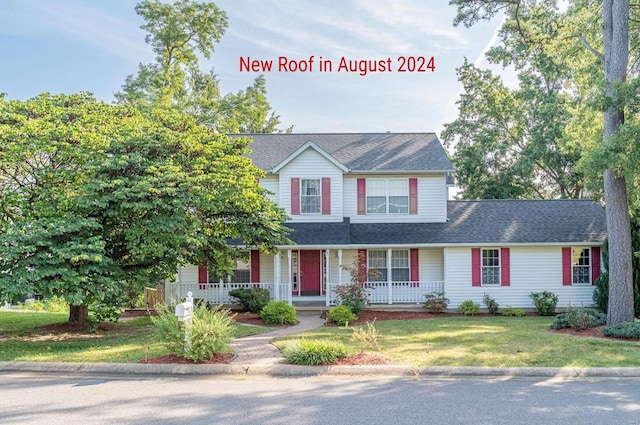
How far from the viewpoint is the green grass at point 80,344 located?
380 inches

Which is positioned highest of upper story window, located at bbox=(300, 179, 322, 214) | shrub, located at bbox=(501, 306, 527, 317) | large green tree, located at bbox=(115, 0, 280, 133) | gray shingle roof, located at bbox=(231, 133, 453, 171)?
large green tree, located at bbox=(115, 0, 280, 133)

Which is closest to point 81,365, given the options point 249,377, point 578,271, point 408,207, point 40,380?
point 40,380

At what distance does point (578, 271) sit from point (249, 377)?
15.5 meters

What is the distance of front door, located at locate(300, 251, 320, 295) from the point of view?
20344mm

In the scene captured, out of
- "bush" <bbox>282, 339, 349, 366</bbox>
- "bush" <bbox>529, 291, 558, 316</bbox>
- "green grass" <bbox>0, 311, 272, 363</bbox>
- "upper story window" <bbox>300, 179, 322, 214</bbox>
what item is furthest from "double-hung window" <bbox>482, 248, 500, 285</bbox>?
"bush" <bbox>282, 339, 349, 366</bbox>

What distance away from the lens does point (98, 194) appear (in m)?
11.3

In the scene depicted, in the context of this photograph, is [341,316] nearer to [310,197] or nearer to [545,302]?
[310,197]

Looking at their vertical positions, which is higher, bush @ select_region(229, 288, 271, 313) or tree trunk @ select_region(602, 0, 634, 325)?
tree trunk @ select_region(602, 0, 634, 325)

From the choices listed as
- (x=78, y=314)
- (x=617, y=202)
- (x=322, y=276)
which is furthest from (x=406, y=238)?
(x=78, y=314)

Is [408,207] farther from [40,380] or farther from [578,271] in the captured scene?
[40,380]

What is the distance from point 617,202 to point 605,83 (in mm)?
3268

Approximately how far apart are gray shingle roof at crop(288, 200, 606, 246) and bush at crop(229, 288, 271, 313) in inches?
95.5

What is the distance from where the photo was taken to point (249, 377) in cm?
849

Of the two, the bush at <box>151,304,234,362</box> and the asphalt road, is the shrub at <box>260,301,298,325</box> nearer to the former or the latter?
the bush at <box>151,304,234,362</box>
